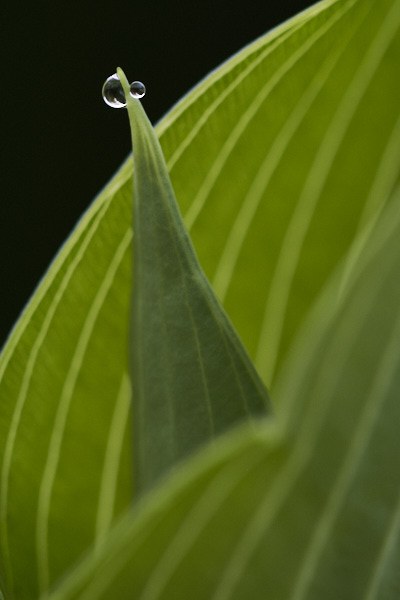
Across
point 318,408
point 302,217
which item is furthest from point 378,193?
point 318,408

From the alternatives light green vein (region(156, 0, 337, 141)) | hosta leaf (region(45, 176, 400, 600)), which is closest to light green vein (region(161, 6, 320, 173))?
light green vein (region(156, 0, 337, 141))

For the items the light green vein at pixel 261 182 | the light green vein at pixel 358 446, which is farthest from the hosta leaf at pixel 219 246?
the light green vein at pixel 358 446

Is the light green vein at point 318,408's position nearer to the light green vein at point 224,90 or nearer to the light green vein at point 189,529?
the light green vein at point 189,529

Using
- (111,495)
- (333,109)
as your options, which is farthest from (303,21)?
(111,495)

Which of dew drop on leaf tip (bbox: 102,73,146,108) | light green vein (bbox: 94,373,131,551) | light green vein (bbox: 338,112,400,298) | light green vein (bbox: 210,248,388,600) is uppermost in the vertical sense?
dew drop on leaf tip (bbox: 102,73,146,108)

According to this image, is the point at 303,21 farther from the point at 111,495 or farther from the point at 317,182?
the point at 111,495

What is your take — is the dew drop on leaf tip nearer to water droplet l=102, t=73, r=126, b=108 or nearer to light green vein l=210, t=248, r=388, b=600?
water droplet l=102, t=73, r=126, b=108
